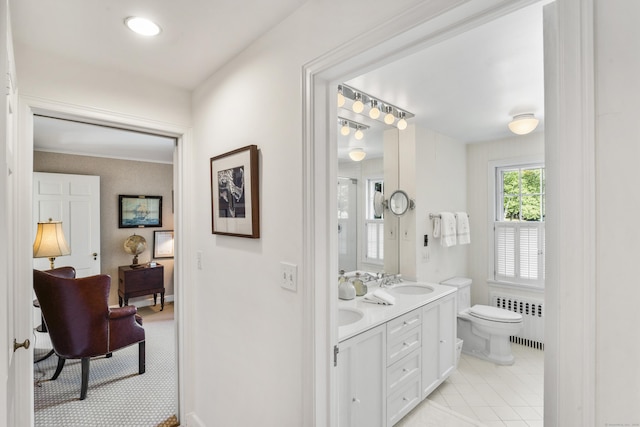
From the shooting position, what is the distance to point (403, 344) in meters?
2.19

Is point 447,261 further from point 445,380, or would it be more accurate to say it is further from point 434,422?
point 434,422

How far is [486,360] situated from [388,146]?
2416 millimetres

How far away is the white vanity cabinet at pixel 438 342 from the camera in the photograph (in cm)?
244

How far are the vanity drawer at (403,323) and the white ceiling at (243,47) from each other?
5.30ft

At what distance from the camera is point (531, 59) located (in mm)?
1835

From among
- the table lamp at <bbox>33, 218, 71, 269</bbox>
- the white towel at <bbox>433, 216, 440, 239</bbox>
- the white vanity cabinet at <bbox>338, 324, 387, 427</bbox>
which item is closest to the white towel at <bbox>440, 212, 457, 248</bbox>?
the white towel at <bbox>433, 216, 440, 239</bbox>

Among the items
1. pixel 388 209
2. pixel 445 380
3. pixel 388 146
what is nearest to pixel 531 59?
pixel 388 146

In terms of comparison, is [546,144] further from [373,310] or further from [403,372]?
[403,372]

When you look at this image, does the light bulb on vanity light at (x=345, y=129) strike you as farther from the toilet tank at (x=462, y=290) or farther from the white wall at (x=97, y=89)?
the toilet tank at (x=462, y=290)

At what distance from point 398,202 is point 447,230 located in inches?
25.9

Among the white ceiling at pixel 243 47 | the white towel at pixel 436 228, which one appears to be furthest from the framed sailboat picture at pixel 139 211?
the white towel at pixel 436 228

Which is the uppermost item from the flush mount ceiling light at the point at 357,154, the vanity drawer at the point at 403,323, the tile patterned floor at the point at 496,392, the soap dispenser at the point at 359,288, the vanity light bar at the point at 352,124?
the vanity light bar at the point at 352,124

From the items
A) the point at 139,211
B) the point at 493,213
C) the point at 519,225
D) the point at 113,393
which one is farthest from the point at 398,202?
the point at 139,211

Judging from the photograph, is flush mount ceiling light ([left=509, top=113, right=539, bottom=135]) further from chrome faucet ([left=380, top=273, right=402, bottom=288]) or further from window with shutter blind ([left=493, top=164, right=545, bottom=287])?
chrome faucet ([left=380, top=273, right=402, bottom=288])
